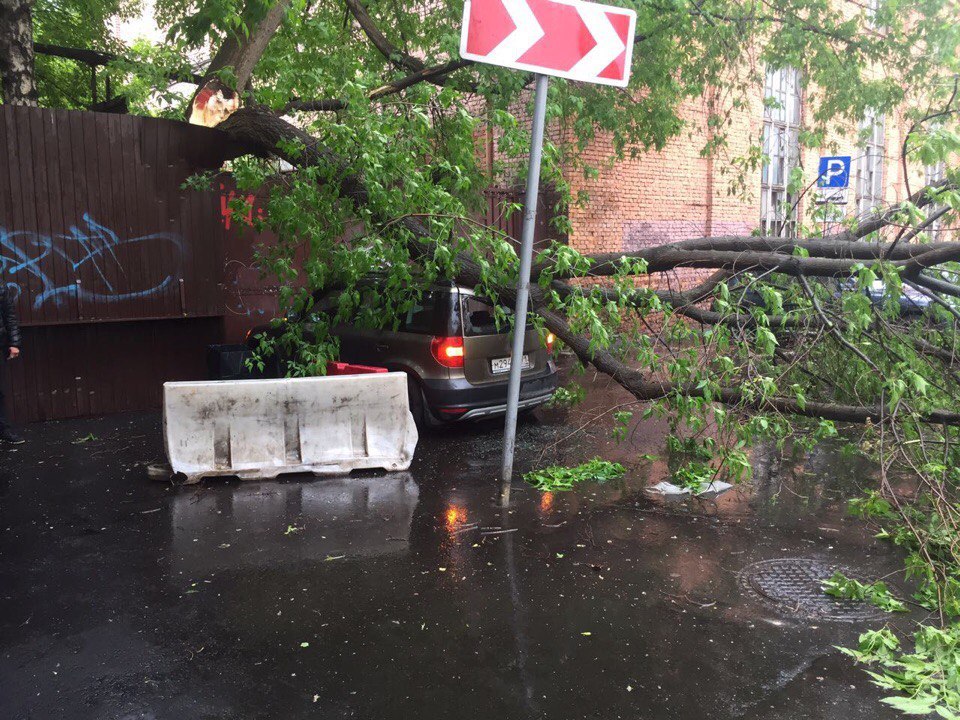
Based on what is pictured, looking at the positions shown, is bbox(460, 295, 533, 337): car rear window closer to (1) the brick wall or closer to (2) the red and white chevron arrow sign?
(2) the red and white chevron arrow sign

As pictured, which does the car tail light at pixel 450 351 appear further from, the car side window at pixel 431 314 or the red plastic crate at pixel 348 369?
the red plastic crate at pixel 348 369

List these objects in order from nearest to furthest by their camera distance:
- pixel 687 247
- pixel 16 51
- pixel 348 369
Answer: pixel 687 247
pixel 348 369
pixel 16 51

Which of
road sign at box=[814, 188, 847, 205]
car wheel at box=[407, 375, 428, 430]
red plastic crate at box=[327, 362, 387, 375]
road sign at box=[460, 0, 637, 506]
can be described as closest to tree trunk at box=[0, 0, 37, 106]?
red plastic crate at box=[327, 362, 387, 375]

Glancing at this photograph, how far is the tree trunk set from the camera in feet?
30.5

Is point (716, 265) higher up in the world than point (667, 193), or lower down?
lower down

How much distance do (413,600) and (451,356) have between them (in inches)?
148

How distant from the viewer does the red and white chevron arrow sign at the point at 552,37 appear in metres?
5.29

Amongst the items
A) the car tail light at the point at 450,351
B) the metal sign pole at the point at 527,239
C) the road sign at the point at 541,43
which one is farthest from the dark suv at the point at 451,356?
the road sign at the point at 541,43

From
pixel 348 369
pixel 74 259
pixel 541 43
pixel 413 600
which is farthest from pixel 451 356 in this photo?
pixel 74 259

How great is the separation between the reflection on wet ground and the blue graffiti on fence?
2569 millimetres

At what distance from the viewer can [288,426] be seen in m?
7.08

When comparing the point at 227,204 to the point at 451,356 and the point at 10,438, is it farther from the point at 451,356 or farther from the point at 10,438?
the point at 451,356

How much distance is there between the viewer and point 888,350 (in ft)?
19.0

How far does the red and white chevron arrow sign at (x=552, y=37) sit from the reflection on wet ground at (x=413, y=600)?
3280mm
